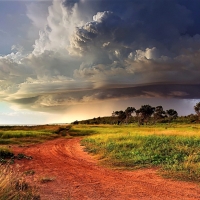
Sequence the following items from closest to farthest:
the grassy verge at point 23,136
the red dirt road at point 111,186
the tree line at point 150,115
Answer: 1. the red dirt road at point 111,186
2. the grassy verge at point 23,136
3. the tree line at point 150,115

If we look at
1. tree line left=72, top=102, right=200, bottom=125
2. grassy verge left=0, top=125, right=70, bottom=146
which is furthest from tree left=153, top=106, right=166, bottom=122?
grassy verge left=0, top=125, right=70, bottom=146

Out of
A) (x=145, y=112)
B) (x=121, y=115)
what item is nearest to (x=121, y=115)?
(x=121, y=115)

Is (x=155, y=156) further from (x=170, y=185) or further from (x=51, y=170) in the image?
(x=51, y=170)

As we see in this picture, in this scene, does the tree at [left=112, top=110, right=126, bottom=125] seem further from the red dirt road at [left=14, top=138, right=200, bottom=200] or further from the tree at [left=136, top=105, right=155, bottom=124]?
the red dirt road at [left=14, top=138, right=200, bottom=200]

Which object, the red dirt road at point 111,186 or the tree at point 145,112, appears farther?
the tree at point 145,112

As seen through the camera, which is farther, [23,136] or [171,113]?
[171,113]

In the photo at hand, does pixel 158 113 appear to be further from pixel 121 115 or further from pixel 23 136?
pixel 23 136

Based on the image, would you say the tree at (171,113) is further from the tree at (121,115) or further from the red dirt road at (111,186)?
the red dirt road at (111,186)

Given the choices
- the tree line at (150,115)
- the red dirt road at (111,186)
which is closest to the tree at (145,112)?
the tree line at (150,115)

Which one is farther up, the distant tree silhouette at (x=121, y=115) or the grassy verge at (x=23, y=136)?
the distant tree silhouette at (x=121, y=115)

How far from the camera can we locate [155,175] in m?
11.8

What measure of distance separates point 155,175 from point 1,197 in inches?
306

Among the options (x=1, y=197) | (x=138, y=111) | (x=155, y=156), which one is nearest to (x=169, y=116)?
(x=138, y=111)

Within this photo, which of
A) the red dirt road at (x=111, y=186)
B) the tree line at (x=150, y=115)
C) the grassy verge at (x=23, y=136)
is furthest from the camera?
the tree line at (x=150, y=115)
